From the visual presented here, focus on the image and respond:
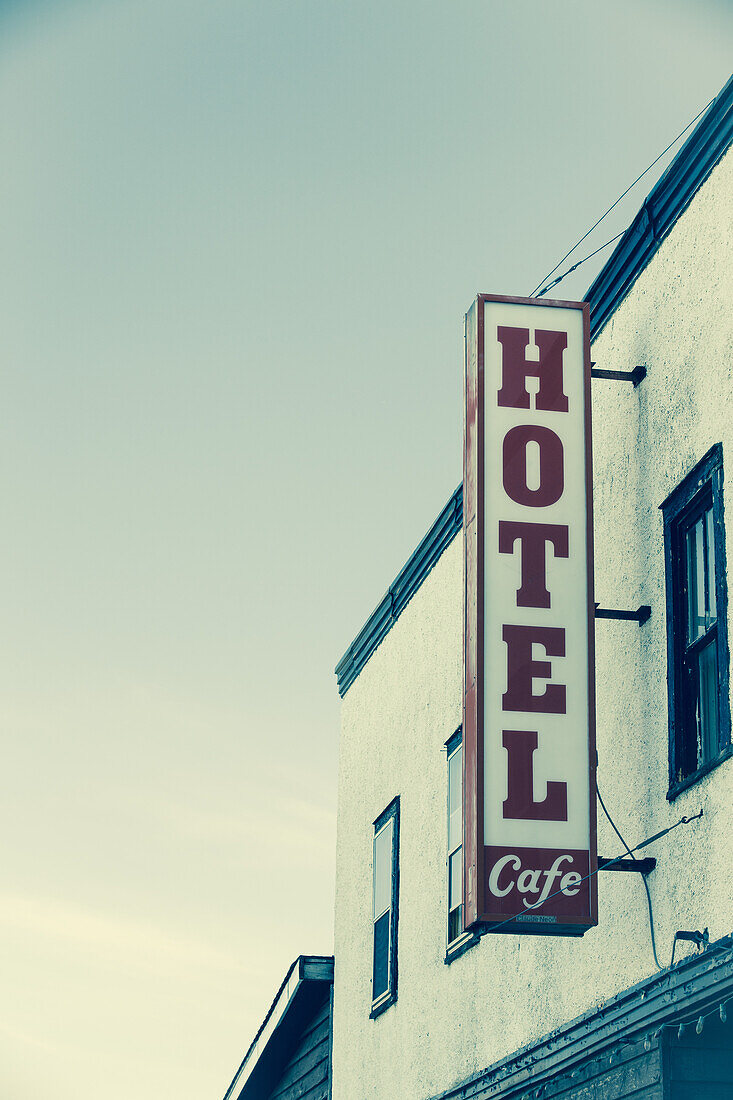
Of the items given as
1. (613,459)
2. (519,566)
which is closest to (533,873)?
(519,566)

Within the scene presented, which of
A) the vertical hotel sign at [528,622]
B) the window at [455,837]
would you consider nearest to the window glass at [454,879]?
the window at [455,837]

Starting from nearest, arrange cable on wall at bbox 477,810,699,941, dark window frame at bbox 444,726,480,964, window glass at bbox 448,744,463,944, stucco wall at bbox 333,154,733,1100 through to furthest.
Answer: cable on wall at bbox 477,810,699,941 → stucco wall at bbox 333,154,733,1100 → dark window frame at bbox 444,726,480,964 → window glass at bbox 448,744,463,944

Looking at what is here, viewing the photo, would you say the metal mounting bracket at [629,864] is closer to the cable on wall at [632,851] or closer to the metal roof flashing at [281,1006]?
the cable on wall at [632,851]

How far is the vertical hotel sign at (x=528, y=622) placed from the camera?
849cm

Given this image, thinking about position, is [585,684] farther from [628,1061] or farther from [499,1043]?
[499,1043]

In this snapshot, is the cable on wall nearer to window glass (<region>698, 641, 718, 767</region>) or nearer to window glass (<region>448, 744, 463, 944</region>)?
window glass (<region>698, 641, 718, 767</region>)

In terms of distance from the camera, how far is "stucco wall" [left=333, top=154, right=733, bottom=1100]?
819cm

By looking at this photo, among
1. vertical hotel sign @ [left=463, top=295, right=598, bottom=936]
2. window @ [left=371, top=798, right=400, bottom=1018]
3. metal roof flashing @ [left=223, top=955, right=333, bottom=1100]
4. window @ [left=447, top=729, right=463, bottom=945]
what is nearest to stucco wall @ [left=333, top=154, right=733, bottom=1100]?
window @ [left=447, top=729, right=463, bottom=945]

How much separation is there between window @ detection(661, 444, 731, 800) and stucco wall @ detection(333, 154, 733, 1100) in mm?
119

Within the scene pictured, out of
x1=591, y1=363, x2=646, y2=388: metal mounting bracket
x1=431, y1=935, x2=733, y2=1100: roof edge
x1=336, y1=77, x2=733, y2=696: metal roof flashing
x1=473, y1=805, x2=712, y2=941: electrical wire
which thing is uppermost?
x1=336, y1=77, x2=733, y2=696: metal roof flashing

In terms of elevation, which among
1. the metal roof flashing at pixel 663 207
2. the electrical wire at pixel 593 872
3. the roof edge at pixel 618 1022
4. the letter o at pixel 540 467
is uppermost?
the metal roof flashing at pixel 663 207

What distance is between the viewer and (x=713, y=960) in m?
7.34

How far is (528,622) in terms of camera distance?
29.5ft

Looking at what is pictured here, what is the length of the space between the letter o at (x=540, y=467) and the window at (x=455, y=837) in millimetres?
3968
